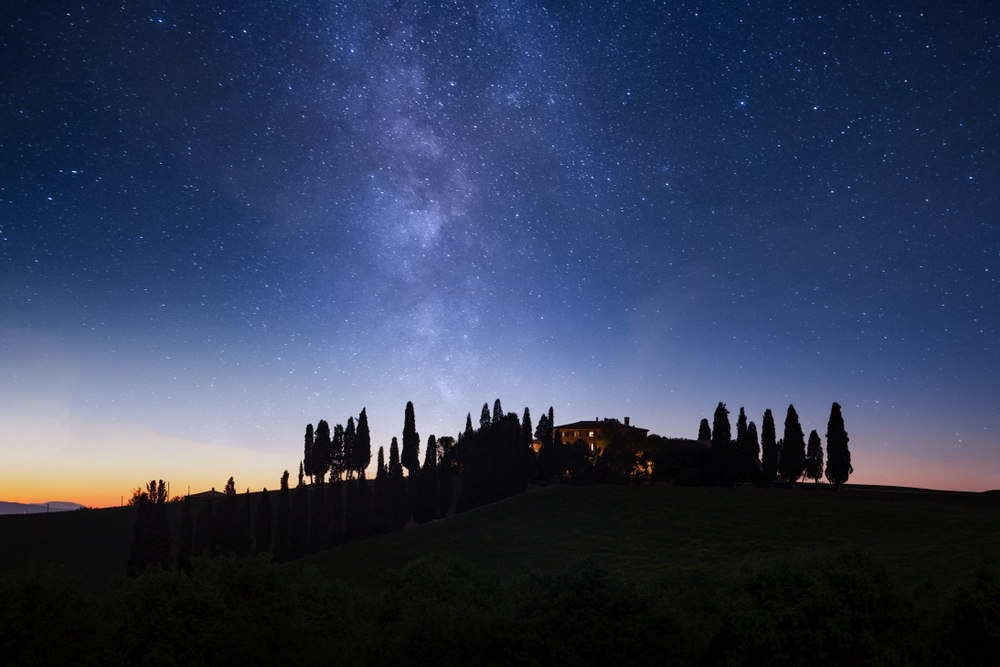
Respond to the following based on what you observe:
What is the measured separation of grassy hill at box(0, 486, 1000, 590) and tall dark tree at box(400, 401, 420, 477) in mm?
15827

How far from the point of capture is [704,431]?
355 ft

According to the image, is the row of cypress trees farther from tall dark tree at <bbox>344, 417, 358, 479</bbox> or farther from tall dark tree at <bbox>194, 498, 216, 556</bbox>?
tall dark tree at <bbox>194, 498, 216, 556</bbox>

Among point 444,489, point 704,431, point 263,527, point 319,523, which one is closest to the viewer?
point 319,523

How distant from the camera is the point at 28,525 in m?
93.0

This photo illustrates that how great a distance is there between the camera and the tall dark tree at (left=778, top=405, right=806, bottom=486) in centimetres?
7144

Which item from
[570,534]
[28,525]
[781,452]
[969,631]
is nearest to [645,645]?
[969,631]

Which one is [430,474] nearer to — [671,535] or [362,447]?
[362,447]

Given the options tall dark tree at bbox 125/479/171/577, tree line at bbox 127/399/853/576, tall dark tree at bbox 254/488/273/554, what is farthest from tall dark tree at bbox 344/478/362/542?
tall dark tree at bbox 125/479/171/577

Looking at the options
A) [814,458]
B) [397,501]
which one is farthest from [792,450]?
[397,501]

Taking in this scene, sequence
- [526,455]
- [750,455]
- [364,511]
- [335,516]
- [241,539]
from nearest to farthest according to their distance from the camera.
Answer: [241,539], [335,516], [364,511], [750,455], [526,455]

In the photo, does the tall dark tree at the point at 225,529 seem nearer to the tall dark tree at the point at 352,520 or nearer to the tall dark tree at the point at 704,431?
the tall dark tree at the point at 352,520

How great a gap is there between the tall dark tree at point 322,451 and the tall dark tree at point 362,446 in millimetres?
4857

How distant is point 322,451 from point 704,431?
70168 mm

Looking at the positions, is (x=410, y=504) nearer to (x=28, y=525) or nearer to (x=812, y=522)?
(x=812, y=522)
